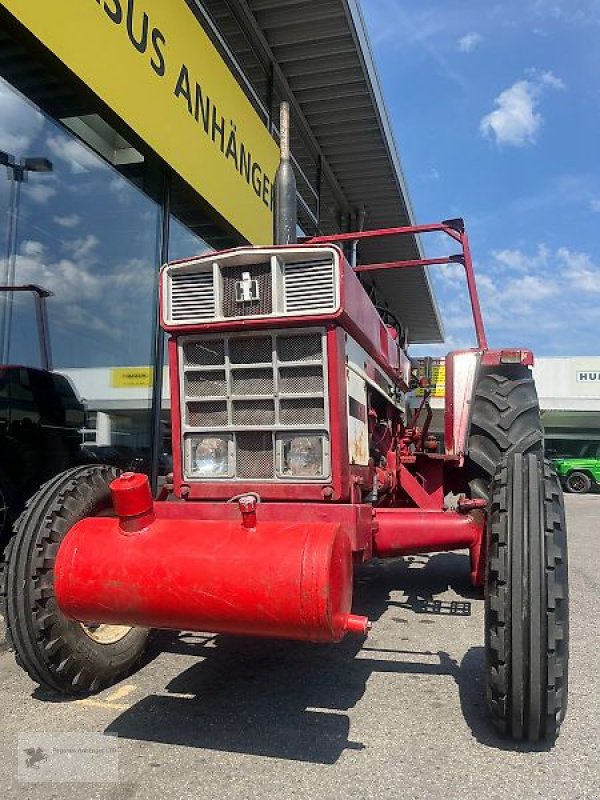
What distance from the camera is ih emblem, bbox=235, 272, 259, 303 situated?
312 cm

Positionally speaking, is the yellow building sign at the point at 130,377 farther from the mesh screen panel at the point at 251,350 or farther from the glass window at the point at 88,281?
the mesh screen panel at the point at 251,350

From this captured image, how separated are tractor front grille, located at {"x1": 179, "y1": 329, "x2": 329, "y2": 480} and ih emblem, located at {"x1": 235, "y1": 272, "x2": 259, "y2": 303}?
17cm

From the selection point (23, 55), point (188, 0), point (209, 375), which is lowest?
point (209, 375)

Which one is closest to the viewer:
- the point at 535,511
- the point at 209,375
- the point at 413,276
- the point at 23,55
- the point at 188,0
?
the point at 535,511

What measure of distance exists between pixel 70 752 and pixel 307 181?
27.1 feet

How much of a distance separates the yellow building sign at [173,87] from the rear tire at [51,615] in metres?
2.69

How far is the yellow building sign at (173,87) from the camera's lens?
14.6 ft

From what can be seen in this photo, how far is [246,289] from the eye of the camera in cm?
313

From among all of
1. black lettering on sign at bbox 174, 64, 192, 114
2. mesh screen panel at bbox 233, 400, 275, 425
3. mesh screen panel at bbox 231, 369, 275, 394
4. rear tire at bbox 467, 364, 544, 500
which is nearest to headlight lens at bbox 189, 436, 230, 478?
mesh screen panel at bbox 233, 400, 275, 425

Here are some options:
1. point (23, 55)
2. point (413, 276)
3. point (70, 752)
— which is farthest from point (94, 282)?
point (413, 276)

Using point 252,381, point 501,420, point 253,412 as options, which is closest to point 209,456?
point 253,412

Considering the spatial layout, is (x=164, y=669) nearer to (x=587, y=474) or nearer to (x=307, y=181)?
(x=307, y=181)

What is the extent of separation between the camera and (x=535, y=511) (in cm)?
283

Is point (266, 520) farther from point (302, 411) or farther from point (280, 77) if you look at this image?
point (280, 77)
